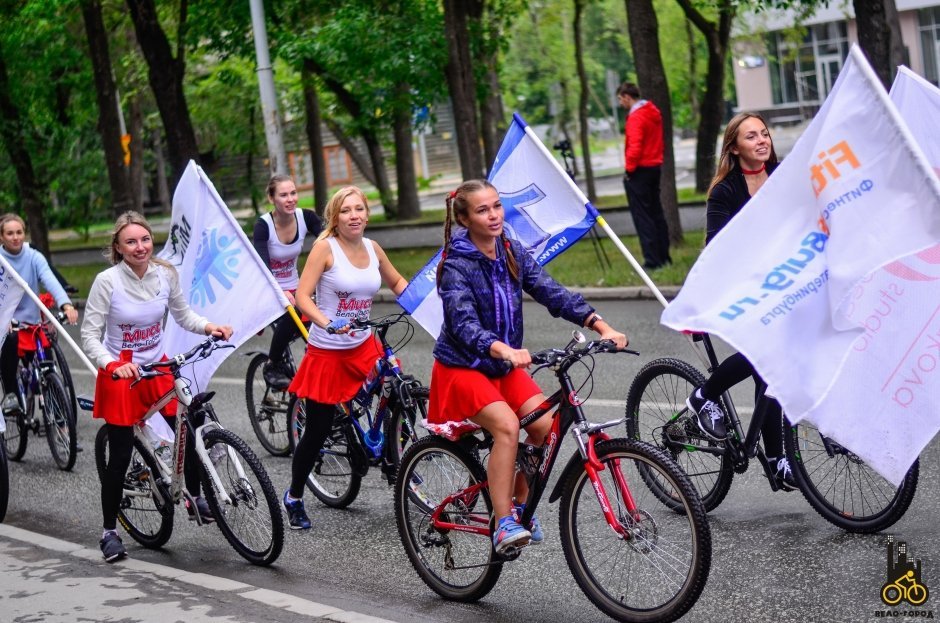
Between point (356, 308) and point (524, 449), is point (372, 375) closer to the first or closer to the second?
point (356, 308)

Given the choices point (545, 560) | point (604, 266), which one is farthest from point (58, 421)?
point (604, 266)

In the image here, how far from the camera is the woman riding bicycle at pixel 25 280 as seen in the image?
9742 mm

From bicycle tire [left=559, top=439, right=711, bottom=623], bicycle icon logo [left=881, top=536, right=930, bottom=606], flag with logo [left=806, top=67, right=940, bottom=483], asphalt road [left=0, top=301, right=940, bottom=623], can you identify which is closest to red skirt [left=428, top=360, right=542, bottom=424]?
asphalt road [left=0, top=301, right=940, bottom=623]

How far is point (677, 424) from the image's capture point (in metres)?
6.66

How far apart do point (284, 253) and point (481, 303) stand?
3.81 m

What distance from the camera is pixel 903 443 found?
501 centimetres

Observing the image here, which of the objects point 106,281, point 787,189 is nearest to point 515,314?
point 787,189

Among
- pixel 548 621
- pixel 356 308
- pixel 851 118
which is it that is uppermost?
pixel 851 118

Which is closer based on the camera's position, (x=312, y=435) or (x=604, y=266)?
(x=312, y=435)

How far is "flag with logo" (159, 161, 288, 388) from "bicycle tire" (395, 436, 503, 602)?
1.76m

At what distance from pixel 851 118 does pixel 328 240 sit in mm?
2874

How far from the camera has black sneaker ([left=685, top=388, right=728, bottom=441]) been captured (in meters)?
6.41

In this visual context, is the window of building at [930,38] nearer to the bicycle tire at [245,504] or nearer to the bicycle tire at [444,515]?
the bicycle tire at [245,504]

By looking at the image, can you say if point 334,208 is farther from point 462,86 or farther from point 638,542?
point 462,86
